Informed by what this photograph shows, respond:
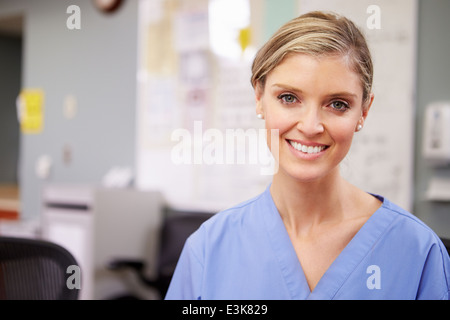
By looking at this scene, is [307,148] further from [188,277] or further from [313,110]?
[188,277]

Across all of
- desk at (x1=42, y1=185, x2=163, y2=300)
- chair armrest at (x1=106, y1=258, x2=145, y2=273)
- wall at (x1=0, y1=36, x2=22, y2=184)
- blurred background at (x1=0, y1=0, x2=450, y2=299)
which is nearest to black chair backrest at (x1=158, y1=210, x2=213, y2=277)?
blurred background at (x1=0, y1=0, x2=450, y2=299)

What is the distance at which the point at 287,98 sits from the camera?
600mm

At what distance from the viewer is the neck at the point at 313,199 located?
64 centimetres

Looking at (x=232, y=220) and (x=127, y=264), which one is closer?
(x=232, y=220)

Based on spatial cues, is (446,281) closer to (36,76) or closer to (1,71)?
(36,76)

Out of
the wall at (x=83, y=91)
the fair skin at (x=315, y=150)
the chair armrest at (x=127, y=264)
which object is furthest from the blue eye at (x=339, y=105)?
the chair armrest at (x=127, y=264)

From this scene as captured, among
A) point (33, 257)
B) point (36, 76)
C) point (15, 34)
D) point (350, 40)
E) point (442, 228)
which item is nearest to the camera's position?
point (350, 40)

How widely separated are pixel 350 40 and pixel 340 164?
6.1 inches

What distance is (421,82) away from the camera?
103 cm

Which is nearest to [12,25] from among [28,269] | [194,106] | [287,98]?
[194,106]

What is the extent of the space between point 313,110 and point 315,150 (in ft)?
0.16

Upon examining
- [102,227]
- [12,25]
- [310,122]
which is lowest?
[102,227]

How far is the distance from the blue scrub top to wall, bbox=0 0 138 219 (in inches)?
36.9
